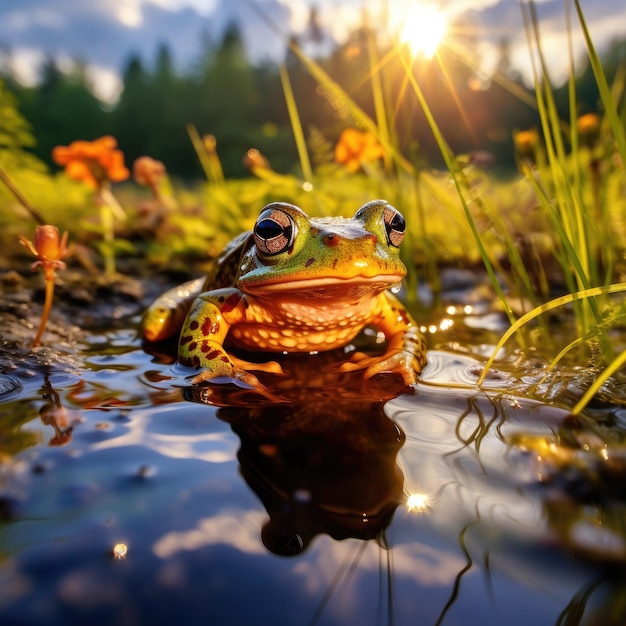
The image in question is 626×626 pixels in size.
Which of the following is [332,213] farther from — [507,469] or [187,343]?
[507,469]

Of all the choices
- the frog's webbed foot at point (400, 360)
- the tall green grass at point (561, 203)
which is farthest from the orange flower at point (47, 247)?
the tall green grass at point (561, 203)

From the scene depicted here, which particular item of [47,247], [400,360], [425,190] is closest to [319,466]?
[400,360]

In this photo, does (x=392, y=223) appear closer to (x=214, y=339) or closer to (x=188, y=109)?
(x=214, y=339)

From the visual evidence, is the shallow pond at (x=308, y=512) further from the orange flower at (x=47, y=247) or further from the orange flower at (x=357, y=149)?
the orange flower at (x=357, y=149)

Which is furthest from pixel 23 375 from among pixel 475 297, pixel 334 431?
pixel 475 297

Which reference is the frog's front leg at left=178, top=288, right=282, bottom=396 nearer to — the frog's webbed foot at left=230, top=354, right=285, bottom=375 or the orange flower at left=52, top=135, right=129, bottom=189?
the frog's webbed foot at left=230, top=354, right=285, bottom=375

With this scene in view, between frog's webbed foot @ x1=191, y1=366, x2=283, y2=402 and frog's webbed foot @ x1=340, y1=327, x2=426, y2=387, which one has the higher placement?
frog's webbed foot @ x1=340, y1=327, x2=426, y2=387

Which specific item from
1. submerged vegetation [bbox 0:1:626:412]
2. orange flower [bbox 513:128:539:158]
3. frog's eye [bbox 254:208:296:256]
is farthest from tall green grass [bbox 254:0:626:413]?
frog's eye [bbox 254:208:296:256]
